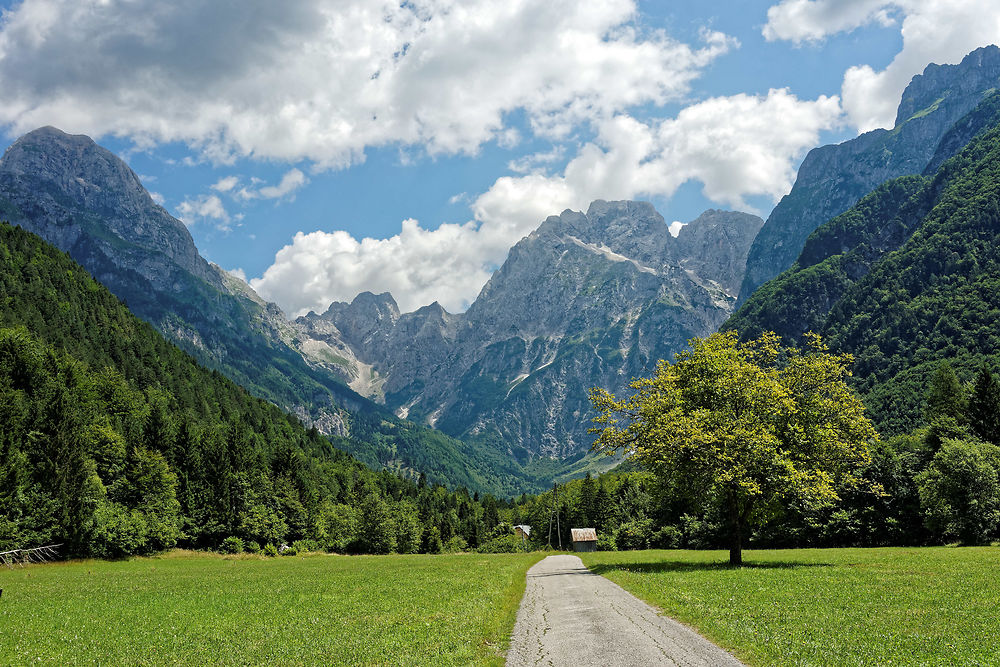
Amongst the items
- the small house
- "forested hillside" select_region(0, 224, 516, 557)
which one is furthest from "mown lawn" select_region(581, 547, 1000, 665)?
the small house

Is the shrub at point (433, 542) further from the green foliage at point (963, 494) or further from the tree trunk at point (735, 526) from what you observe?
the tree trunk at point (735, 526)

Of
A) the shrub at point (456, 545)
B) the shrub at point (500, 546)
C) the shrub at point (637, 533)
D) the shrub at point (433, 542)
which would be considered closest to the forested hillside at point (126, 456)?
the shrub at point (433, 542)

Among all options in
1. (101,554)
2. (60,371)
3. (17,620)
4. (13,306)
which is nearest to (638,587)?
(17,620)

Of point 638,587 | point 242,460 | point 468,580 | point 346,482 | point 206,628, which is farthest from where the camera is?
A: point 346,482

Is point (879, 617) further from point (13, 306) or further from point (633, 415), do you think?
point (13, 306)

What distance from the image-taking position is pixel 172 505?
93.2 meters

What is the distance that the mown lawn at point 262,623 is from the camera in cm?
1816

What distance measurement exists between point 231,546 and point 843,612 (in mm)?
103980

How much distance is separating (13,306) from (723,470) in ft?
529

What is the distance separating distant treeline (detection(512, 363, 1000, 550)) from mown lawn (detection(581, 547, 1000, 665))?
10823 millimetres

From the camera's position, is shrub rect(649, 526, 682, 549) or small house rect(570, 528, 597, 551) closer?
shrub rect(649, 526, 682, 549)

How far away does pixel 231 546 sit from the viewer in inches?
4001

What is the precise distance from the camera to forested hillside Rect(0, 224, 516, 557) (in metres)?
76.5

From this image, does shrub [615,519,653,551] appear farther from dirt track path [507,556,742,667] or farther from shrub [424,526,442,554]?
dirt track path [507,556,742,667]
